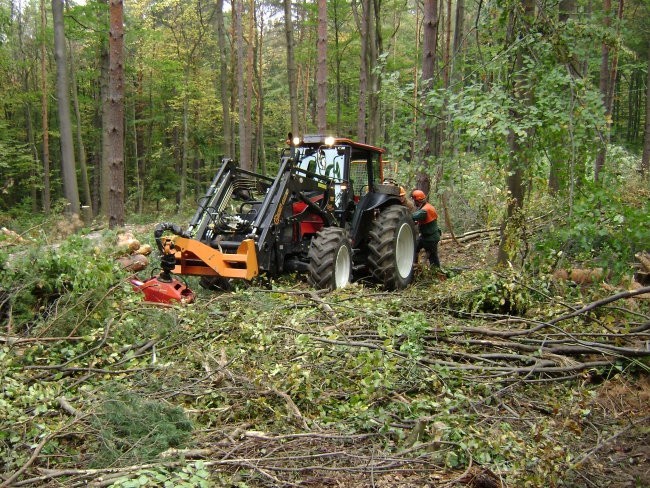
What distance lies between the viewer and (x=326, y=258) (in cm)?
703

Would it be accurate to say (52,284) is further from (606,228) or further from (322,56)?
(322,56)

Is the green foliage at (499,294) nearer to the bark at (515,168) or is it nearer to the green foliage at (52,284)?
the bark at (515,168)

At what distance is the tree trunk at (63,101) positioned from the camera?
641 inches

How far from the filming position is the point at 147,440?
10.8ft

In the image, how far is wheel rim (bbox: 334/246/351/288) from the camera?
24.1ft

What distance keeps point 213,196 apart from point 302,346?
11.3 ft

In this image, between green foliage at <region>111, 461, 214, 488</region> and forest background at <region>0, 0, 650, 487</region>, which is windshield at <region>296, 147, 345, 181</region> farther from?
green foliage at <region>111, 461, 214, 488</region>

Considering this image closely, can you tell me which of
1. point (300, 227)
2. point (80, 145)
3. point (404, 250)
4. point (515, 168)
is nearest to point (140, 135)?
point (80, 145)

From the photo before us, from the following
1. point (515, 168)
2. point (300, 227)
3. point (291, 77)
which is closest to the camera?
point (515, 168)

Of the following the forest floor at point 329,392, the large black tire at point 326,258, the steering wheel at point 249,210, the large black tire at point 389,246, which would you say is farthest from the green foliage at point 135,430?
the large black tire at point 389,246

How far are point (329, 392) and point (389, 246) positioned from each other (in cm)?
427

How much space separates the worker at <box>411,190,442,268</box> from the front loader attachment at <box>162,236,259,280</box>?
3.76 meters

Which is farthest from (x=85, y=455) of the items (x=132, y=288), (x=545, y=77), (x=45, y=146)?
(x=45, y=146)

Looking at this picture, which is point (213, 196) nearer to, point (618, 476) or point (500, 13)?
point (500, 13)
